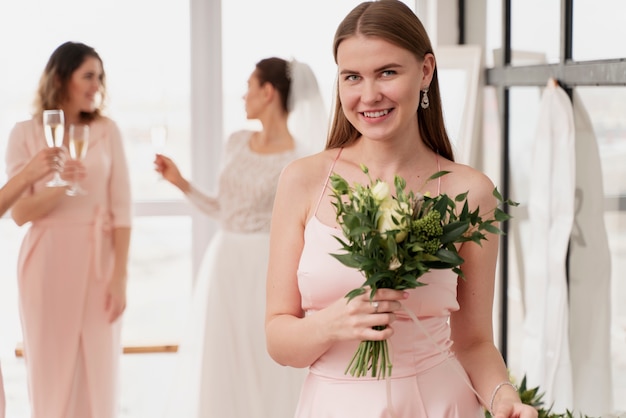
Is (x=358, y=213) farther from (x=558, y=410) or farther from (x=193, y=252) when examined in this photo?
(x=193, y=252)

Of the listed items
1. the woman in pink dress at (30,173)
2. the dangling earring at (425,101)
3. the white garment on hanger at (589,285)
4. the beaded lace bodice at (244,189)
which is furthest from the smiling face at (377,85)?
the beaded lace bodice at (244,189)

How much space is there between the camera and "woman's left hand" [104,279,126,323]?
4250mm

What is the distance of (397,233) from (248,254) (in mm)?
3010

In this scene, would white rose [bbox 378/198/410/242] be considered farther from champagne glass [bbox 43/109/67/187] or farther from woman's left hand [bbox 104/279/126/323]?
woman's left hand [bbox 104/279/126/323]

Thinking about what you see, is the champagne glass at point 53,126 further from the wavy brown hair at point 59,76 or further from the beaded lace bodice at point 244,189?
the beaded lace bodice at point 244,189

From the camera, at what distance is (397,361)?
205 cm

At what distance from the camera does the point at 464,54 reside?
4891 mm

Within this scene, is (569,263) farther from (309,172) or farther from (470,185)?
(309,172)

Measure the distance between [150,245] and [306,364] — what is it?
12.8ft

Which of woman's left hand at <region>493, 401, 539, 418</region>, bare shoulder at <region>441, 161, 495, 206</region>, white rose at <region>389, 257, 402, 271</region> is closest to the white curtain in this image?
bare shoulder at <region>441, 161, 495, 206</region>

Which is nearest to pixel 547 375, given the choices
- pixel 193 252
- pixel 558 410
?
pixel 558 410

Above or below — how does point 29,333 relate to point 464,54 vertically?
below

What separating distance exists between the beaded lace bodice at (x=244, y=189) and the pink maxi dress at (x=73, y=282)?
54 centimetres

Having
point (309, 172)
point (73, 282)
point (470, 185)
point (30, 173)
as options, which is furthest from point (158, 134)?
point (470, 185)
